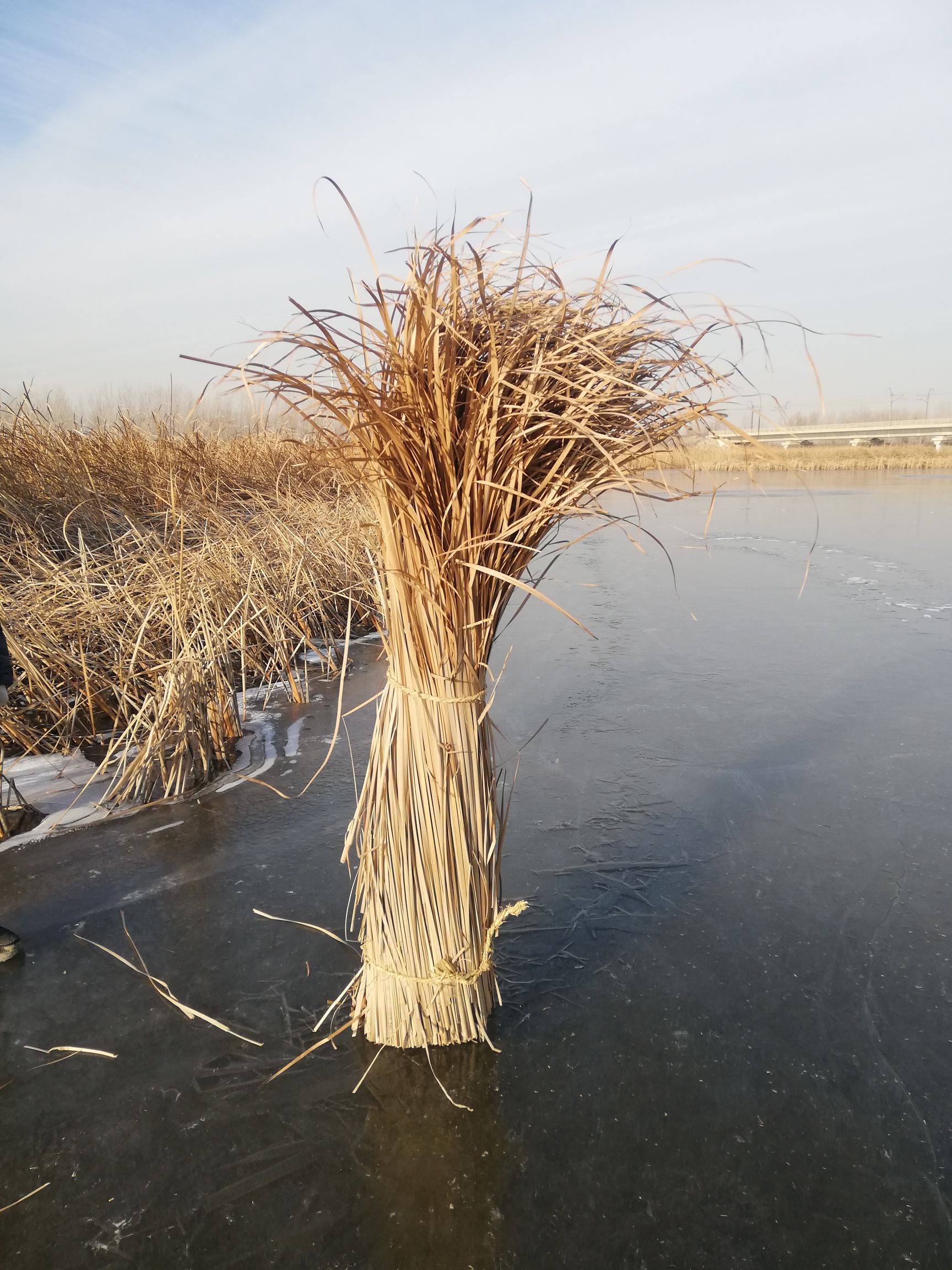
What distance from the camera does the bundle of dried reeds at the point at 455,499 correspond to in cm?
135

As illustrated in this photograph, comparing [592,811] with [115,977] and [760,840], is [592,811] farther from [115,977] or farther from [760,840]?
[115,977]

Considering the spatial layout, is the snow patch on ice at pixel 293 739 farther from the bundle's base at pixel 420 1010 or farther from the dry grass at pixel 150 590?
the bundle's base at pixel 420 1010

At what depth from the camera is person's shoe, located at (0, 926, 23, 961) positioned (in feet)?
6.67

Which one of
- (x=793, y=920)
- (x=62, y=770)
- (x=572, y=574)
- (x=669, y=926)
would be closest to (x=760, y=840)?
(x=793, y=920)

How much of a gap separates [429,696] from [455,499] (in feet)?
1.30

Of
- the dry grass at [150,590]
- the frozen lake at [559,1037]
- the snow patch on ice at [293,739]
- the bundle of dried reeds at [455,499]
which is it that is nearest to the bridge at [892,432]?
the dry grass at [150,590]

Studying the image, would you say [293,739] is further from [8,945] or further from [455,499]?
[455,499]

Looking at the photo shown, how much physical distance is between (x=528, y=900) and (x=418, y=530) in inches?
49.8

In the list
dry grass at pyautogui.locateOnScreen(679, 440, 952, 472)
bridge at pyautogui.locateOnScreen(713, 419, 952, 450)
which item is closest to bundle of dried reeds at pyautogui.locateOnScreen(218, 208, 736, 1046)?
dry grass at pyautogui.locateOnScreen(679, 440, 952, 472)

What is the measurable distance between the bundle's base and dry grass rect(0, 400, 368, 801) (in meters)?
0.97

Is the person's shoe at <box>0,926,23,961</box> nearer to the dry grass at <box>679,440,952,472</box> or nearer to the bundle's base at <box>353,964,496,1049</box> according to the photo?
the bundle's base at <box>353,964,496,1049</box>

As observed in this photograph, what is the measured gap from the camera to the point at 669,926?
2.15 m

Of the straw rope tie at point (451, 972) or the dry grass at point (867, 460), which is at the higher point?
the dry grass at point (867, 460)

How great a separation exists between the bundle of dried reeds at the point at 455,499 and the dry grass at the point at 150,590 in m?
0.15
